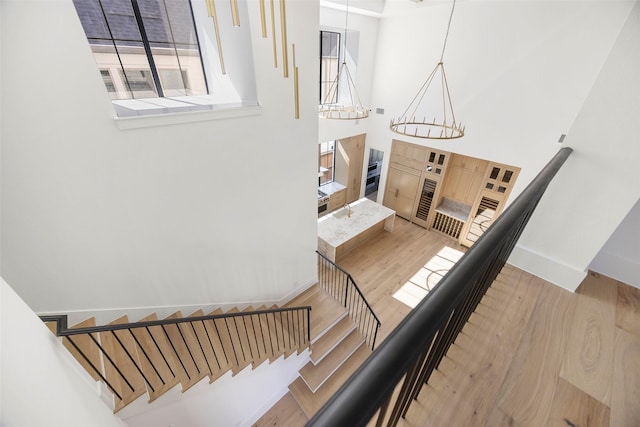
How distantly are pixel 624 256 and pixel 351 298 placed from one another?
152 inches

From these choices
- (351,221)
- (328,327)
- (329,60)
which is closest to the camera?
(328,327)

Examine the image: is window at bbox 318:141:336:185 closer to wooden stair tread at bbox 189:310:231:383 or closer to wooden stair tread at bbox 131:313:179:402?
wooden stair tread at bbox 189:310:231:383

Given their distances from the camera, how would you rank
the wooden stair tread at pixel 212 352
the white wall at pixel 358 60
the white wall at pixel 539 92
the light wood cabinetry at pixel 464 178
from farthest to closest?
the light wood cabinetry at pixel 464 178, the white wall at pixel 358 60, the wooden stair tread at pixel 212 352, the white wall at pixel 539 92

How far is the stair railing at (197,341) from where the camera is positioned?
7.62 ft

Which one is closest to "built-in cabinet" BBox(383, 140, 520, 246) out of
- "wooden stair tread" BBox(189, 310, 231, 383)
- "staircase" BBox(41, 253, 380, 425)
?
"staircase" BBox(41, 253, 380, 425)

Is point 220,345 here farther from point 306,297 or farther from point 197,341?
point 306,297

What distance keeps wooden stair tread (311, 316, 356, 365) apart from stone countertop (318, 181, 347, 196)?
430 centimetres

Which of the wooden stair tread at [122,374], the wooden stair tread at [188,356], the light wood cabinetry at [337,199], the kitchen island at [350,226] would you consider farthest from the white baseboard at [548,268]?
the light wood cabinetry at [337,199]

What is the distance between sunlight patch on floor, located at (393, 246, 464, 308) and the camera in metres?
5.49

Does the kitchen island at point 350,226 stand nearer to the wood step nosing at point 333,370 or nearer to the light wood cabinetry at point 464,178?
the light wood cabinetry at point 464,178

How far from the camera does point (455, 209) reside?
23.6 ft

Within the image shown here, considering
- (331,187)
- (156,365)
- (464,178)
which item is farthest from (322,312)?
(464,178)

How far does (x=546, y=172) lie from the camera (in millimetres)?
1486

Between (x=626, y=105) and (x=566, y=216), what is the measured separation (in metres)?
0.92
